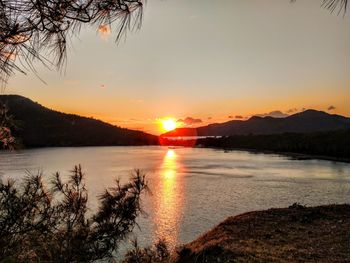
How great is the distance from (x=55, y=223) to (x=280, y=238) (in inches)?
315

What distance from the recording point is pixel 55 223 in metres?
8.43

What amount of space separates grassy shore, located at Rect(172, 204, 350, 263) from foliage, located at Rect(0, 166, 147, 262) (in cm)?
295

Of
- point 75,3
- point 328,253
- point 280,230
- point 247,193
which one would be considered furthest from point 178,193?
point 75,3

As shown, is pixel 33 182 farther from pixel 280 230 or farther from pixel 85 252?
pixel 280 230

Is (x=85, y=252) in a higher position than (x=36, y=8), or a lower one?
lower

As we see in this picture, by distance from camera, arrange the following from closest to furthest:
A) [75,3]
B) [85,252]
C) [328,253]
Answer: [75,3] < [85,252] < [328,253]

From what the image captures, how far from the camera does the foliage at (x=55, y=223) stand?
6.49m

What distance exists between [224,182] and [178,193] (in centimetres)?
991

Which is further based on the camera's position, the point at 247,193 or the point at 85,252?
the point at 247,193

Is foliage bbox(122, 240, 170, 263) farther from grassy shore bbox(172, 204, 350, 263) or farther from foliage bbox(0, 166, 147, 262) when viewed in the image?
foliage bbox(0, 166, 147, 262)

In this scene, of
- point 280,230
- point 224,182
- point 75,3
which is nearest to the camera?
point 75,3

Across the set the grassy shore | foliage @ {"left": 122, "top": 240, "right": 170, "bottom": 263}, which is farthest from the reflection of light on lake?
foliage @ {"left": 122, "top": 240, "right": 170, "bottom": 263}

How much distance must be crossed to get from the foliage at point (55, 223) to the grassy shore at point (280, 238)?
295 cm

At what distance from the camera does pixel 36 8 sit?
3676 millimetres
